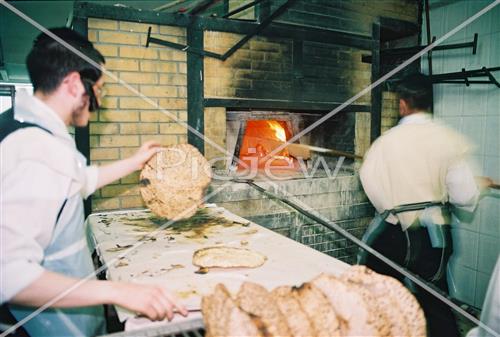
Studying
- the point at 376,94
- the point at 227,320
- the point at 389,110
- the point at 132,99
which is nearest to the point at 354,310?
the point at 227,320

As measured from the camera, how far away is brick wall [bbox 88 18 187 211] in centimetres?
397

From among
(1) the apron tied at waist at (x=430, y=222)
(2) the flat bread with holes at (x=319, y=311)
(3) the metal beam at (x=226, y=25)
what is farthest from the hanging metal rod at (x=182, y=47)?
(2) the flat bread with holes at (x=319, y=311)

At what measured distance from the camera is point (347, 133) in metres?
5.66

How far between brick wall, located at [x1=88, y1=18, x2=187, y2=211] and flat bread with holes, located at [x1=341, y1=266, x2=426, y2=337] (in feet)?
10.9

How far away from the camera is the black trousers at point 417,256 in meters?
3.53

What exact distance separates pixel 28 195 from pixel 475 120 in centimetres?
548

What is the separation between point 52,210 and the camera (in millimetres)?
1510

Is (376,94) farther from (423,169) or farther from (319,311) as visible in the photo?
(319,311)

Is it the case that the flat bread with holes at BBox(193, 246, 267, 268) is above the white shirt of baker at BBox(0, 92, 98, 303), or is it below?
below

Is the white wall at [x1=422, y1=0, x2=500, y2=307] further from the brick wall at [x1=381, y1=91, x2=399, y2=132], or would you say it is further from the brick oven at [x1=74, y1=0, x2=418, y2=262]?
the brick oven at [x1=74, y1=0, x2=418, y2=262]

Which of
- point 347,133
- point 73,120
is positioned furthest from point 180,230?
point 347,133

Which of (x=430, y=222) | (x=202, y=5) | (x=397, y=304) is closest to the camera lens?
(x=397, y=304)

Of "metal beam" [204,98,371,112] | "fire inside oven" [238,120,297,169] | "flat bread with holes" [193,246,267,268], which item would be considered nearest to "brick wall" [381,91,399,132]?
"metal beam" [204,98,371,112]

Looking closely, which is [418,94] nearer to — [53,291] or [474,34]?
[474,34]
